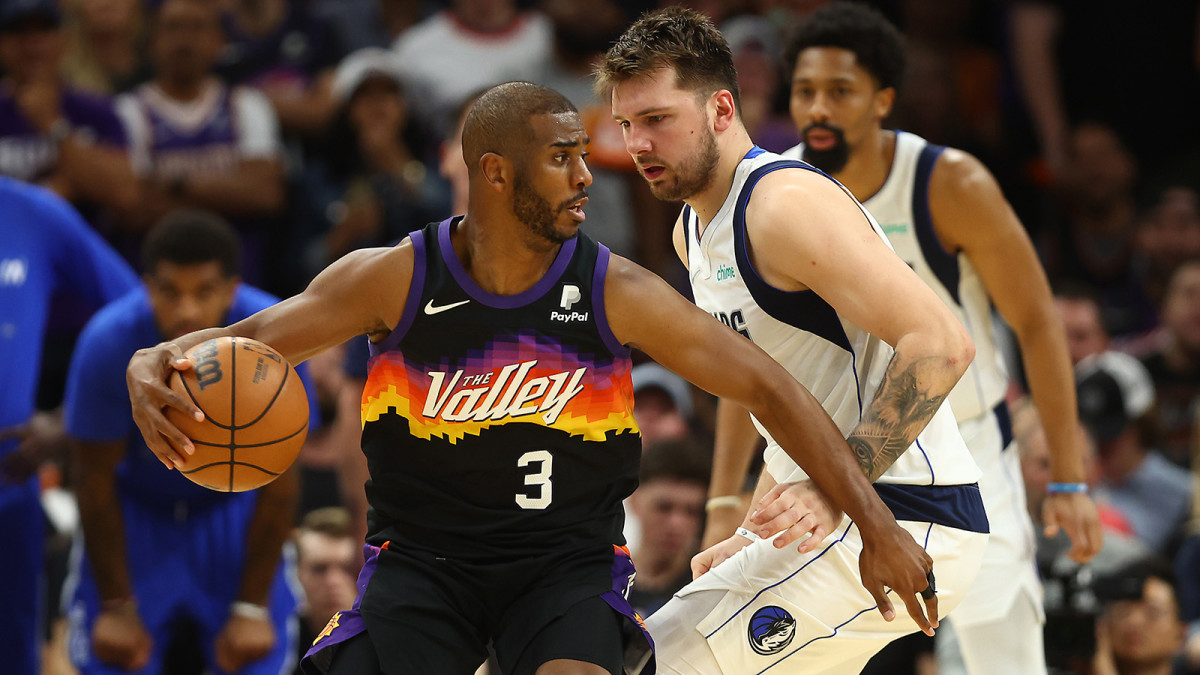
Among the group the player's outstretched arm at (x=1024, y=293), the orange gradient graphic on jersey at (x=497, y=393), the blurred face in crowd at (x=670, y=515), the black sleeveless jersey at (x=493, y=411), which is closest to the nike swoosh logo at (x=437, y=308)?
the black sleeveless jersey at (x=493, y=411)

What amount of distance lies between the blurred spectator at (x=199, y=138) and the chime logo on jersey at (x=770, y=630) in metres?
A: 5.95

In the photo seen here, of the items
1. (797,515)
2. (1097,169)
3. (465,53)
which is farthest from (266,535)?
(1097,169)

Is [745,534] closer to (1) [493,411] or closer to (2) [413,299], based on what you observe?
(1) [493,411]

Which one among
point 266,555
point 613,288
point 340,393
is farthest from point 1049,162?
point 613,288

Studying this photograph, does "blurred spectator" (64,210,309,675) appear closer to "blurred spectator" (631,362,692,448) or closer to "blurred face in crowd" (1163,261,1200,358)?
"blurred spectator" (631,362,692,448)

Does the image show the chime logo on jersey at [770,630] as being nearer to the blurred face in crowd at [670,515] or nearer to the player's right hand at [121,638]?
the blurred face in crowd at [670,515]

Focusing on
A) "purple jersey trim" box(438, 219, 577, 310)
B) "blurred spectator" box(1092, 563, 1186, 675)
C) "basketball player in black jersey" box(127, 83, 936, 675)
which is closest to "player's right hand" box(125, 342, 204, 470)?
"basketball player in black jersey" box(127, 83, 936, 675)

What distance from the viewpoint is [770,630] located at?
384cm

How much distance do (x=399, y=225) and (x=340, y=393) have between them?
3.83 ft

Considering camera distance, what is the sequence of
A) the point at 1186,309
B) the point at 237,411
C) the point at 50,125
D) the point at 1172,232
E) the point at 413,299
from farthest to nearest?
the point at 1172,232, the point at 1186,309, the point at 50,125, the point at 413,299, the point at 237,411

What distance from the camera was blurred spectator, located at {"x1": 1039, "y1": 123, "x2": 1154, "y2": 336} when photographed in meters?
10.2

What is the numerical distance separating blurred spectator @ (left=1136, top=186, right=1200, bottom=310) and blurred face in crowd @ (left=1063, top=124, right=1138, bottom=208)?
0.32 metres

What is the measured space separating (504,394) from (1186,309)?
660 centimetres

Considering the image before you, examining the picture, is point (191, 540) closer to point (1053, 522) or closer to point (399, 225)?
point (399, 225)
